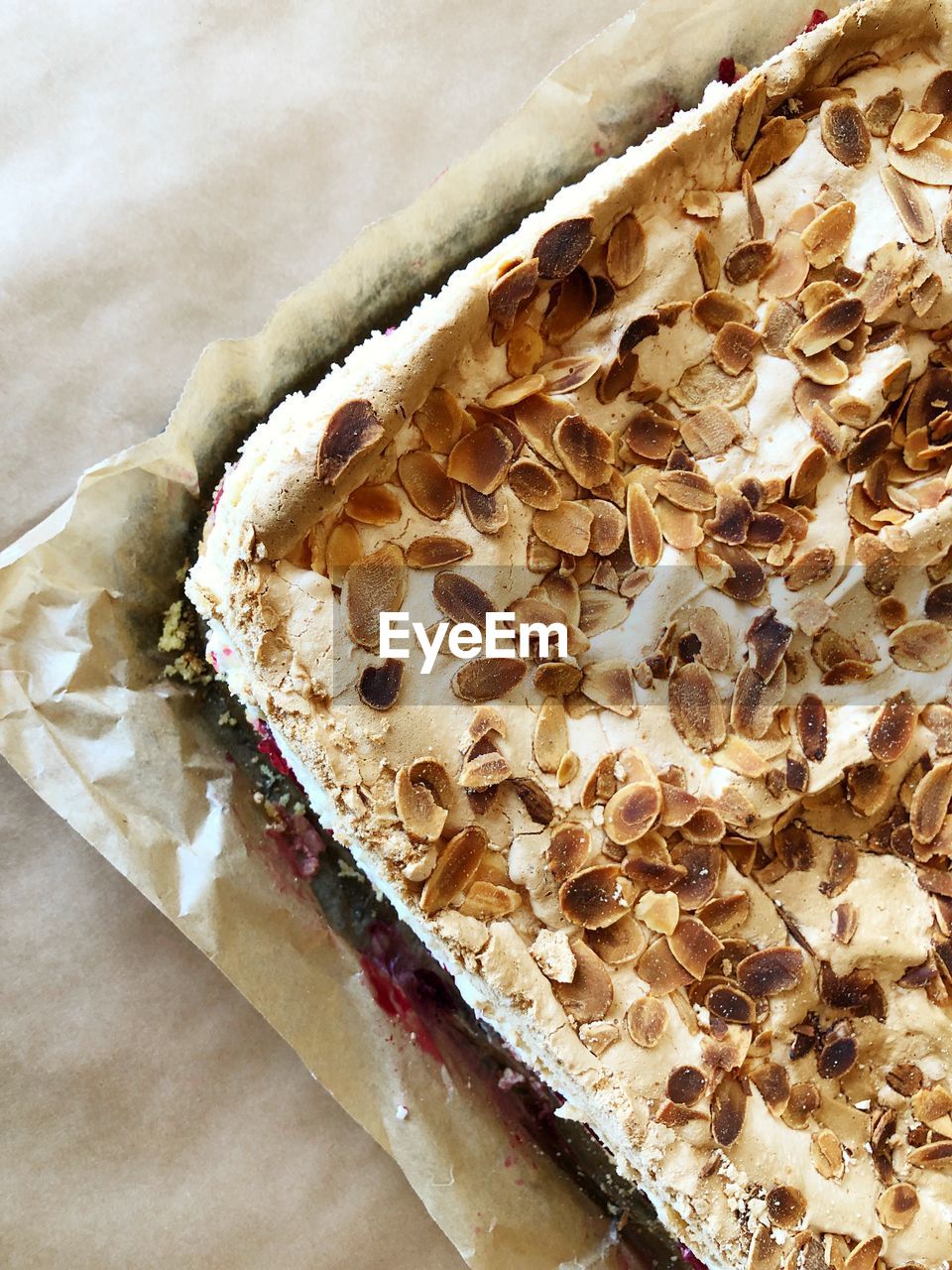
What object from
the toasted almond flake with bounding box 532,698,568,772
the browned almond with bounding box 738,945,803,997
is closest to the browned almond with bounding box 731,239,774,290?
the toasted almond flake with bounding box 532,698,568,772

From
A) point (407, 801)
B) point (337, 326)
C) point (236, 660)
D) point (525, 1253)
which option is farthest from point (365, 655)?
point (525, 1253)

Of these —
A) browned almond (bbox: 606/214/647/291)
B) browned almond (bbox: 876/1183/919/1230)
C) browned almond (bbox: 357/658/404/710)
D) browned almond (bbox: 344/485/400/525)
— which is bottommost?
browned almond (bbox: 876/1183/919/1230)

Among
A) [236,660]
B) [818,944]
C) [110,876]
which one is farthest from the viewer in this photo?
[110,876]

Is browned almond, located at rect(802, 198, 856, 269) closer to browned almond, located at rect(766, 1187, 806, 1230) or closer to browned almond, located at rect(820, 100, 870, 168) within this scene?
browned almond, located at rect(820, 100, 870, 168)

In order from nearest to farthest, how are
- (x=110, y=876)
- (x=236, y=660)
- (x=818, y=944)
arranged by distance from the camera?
(x=818, y=944)
(x=236, y=660)
(x=110, y=876)

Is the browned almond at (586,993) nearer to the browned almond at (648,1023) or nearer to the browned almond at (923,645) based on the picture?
the browned almond at (648,1023)

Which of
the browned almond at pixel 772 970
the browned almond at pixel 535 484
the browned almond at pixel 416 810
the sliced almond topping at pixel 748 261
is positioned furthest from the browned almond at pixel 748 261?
the browned almond at pixel 772 970

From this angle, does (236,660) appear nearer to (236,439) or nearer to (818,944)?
(236,439)
